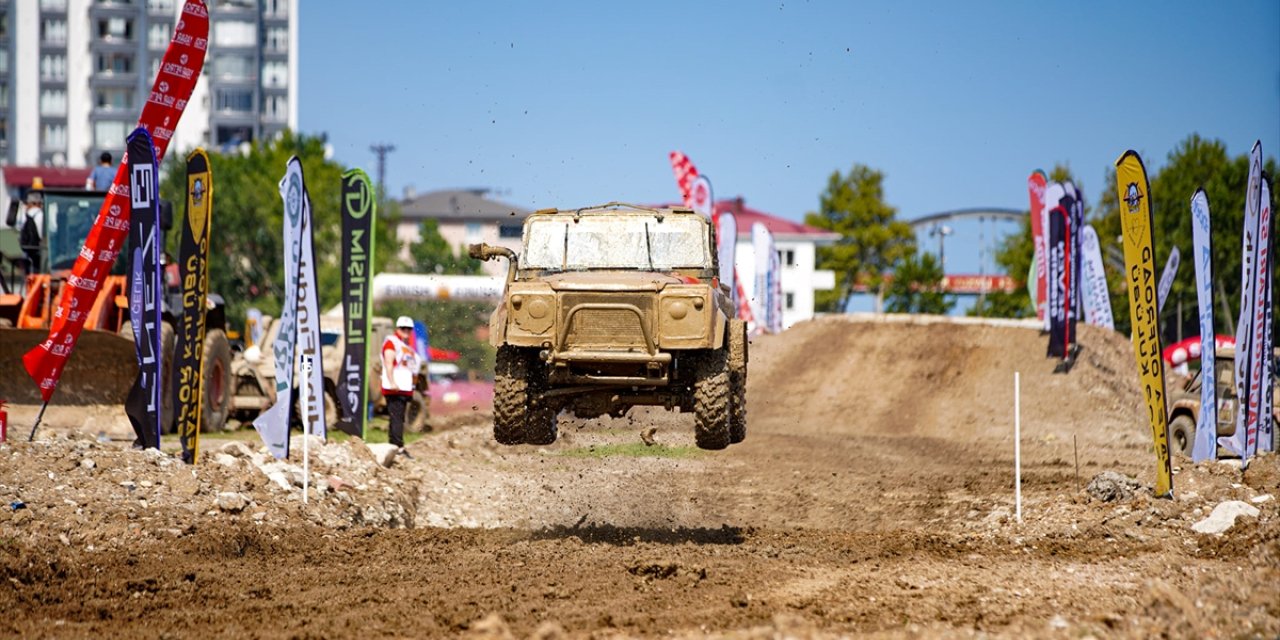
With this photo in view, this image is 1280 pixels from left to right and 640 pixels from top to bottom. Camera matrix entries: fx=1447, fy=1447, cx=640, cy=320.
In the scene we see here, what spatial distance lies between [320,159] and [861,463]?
66782 mm

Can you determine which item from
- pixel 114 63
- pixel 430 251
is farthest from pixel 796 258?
pixel 114 63

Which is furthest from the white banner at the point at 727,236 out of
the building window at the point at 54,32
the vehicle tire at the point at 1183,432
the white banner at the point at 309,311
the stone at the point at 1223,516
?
the building window at the point at 54,32

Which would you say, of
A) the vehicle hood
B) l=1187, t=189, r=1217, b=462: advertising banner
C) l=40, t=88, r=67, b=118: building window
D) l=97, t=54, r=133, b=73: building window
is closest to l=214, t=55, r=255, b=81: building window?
l=97, t=54, r=133, b=73: building window

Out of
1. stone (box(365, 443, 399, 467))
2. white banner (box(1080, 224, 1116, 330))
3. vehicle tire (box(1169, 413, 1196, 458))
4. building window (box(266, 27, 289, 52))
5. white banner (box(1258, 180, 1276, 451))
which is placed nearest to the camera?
white banner (box(1258, 180, 1276, 451))

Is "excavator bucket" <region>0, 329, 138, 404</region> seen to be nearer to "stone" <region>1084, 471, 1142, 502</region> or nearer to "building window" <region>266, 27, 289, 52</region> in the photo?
"stone" <region>1084, 471, 1142, 502</region>

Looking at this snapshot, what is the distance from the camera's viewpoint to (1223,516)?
13211mm

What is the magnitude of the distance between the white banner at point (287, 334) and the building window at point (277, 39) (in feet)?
324

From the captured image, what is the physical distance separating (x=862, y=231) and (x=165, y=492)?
6055cm

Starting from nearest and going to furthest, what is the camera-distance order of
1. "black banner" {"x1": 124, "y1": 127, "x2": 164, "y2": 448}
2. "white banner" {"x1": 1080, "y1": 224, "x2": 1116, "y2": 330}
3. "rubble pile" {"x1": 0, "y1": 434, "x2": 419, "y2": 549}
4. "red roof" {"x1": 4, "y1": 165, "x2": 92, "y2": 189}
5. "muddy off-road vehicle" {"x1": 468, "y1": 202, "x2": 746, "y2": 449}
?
1. "rubble pile" {"x1": 0, "y1": 434, "x2": 419, "y2": 549}
2. "muddy off-road vehicle" {"x1": 468, "y1": 202, "x2": 746, "y2": 449}
3. "black banner" {"x1": 124, "y1": 127, "x2": 164, "y2": 448}
4. "white banner" {"x1": 1080, "y1": 224, "x2": 1116, "y2": 330}
5. "red roof" {"x1": 4, "y1": 165, "x2": 92, "y2": 189}

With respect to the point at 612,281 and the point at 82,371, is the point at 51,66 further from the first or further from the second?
the point at 612,281

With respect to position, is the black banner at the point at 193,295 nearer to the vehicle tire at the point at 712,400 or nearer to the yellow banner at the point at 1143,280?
the vehicle tire at the point at 712,400

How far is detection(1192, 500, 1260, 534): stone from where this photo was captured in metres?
13.0

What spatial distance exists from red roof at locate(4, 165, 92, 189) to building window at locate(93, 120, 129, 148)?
10510 millimetres

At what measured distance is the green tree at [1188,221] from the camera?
184 ft
